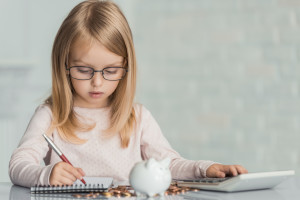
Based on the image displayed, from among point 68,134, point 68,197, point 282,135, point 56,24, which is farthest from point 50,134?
point 56,24

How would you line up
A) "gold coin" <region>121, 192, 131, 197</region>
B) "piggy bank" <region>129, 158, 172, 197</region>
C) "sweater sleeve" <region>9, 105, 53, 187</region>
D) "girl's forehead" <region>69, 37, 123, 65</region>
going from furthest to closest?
"girl's forehead" <region>69, 37, 123, 65</region> < "sweater sleeve" <region>9, 105, 53, 187</region> < "gold coin" <region>121, 192, 131, 197</region> < "piggy bank" <region>129, 158, 172, 197</region>

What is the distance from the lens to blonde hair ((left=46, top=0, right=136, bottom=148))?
5.46 ft

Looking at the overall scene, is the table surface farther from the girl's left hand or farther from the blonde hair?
the blonde hair

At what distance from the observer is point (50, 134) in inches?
68.3

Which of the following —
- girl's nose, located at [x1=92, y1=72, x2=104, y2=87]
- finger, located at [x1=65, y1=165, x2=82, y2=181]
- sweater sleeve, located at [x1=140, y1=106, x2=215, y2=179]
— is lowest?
finger, located at [x1=65, y1=165, x2=82, y2=181]

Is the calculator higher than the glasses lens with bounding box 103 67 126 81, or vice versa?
the glasses lens with bounding box 103 67 126 81

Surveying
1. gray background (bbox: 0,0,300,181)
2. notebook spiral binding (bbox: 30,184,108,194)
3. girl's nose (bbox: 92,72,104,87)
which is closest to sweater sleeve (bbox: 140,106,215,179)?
girl's nose (bbox: 92,72,104,87)

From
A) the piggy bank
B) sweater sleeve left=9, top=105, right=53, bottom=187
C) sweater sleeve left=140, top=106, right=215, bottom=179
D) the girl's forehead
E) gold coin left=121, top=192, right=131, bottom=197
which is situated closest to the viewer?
the piggy bank

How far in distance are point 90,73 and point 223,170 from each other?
505 millimetres

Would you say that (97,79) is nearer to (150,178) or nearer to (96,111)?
(96,111)

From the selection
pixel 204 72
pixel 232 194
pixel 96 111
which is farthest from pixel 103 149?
pixel 204 72

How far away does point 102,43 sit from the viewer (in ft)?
5.33

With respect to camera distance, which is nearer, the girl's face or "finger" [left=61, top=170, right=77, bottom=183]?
"finger" [left=61, top=170, right=77, bottom=183]

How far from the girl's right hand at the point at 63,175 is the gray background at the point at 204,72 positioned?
7.49 feet
